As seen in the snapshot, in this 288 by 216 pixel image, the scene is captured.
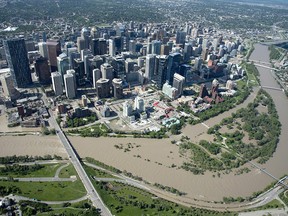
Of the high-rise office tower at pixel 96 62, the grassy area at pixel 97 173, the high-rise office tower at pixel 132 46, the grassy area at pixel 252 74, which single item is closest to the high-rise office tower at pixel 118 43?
the high-rise office tower at pixel 132 46

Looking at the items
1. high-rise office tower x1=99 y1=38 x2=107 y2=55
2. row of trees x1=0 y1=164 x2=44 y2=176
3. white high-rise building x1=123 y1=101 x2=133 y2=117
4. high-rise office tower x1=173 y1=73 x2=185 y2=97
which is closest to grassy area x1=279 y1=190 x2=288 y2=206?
white high-rise building x1=123 y1=101 x2=133 y2=117

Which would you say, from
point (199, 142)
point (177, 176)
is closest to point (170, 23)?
point (199, 142)

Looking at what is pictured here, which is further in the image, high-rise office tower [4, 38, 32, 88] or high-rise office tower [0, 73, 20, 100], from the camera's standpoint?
high-rise office tower [4, 38, 32, 88]

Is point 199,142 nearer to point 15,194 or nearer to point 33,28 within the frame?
A: point 15,194

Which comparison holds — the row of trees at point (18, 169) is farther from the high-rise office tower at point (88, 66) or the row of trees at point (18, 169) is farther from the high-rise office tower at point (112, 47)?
the high-rise office tower at point (112, 47)

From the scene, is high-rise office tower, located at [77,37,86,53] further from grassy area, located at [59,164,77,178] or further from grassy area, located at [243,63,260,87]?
grassy area, located at [59,164,77,178]
